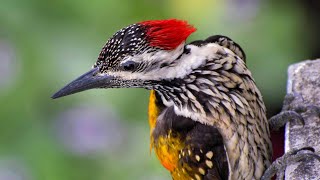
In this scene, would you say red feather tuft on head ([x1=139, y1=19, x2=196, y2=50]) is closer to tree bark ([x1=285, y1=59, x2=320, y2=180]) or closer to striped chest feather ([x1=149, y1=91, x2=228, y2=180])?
striped chest feather ([x1=149, y1=91, x2=228, y2=180])

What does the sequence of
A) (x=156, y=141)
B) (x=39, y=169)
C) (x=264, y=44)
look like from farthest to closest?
(x=264, y=44) < (x=39, y=169) < (x=156, y=141)

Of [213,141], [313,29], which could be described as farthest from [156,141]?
[313,29]

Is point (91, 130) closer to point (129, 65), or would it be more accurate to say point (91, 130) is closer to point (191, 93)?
point (191, 93)

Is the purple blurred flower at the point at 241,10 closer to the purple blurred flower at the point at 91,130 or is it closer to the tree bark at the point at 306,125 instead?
the purple blurred flower at the point at 91,130

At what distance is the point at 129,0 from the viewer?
475cm

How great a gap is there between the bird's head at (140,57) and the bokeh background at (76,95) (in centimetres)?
128

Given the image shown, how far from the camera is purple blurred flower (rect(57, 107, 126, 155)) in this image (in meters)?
4.41

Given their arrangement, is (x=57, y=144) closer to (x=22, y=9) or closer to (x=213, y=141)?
(x=22, y=9)

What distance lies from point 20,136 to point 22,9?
0.70m

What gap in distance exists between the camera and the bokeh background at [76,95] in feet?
14.2

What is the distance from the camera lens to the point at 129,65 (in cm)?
301

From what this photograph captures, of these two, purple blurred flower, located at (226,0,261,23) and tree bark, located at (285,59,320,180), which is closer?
tree bark, located at (285,59,320,180)

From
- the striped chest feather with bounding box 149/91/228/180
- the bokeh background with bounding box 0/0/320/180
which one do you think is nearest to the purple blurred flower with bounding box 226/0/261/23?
the bokeh background with bounding box 0/0/320/180

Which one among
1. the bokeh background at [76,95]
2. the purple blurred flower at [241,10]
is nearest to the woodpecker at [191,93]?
the bokeh background at [76,95]
